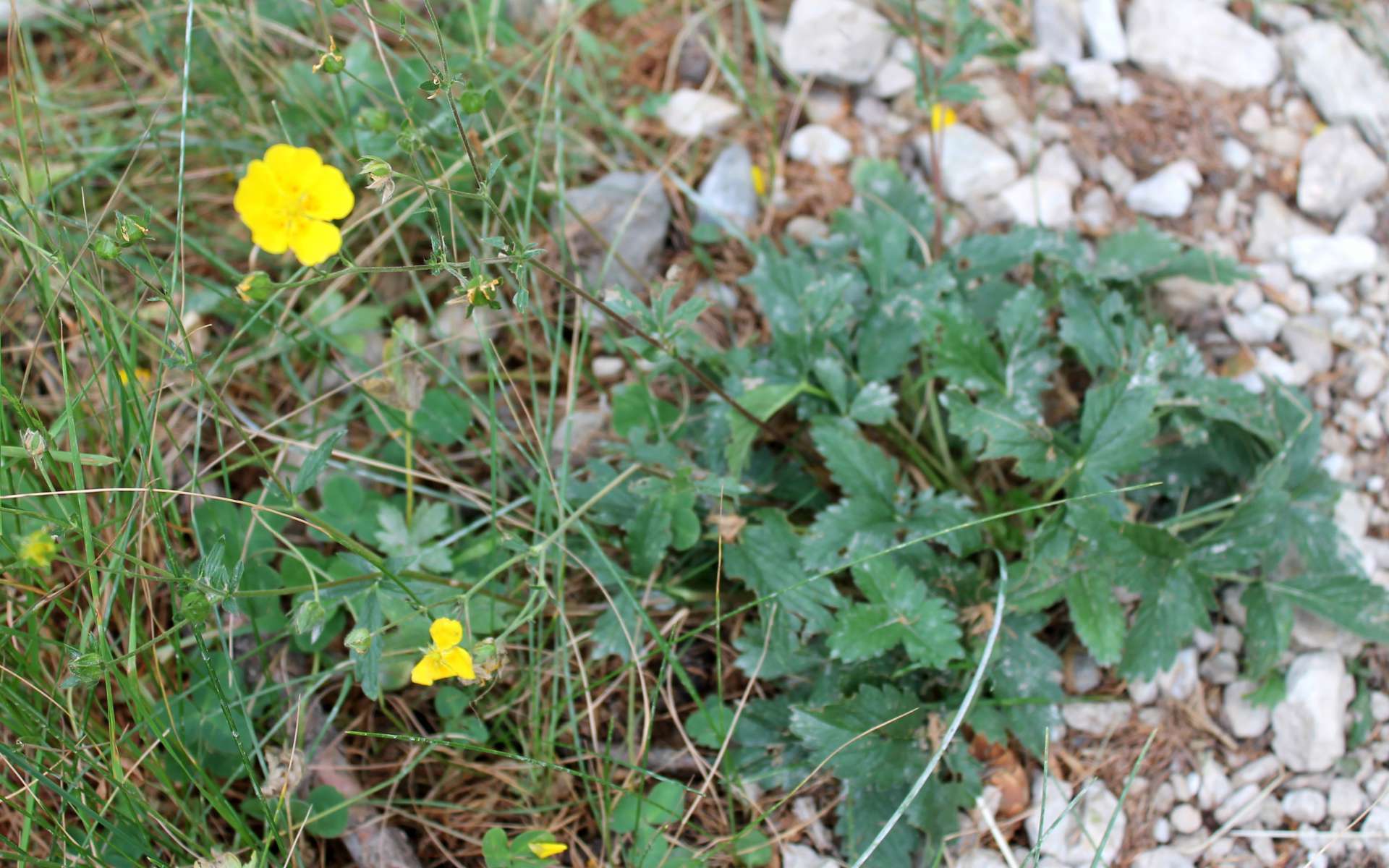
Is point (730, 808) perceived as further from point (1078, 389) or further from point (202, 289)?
point (202, 289)

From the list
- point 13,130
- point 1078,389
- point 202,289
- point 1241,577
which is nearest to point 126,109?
point 13,130

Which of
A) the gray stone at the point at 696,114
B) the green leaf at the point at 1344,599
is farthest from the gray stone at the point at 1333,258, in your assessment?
the gray stone at the point at 696,114

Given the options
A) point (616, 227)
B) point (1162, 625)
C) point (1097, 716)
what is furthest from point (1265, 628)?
point (616, 227)

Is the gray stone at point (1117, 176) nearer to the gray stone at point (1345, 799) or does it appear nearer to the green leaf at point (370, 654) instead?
the gray stone at point (1345, 799)

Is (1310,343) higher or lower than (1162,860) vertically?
higher

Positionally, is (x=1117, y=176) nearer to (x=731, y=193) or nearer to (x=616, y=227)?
(x=731, y=193)

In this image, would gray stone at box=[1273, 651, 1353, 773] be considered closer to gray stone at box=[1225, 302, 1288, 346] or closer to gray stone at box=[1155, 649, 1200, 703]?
gray stone at box=[1155, 649, 1200, 703]
